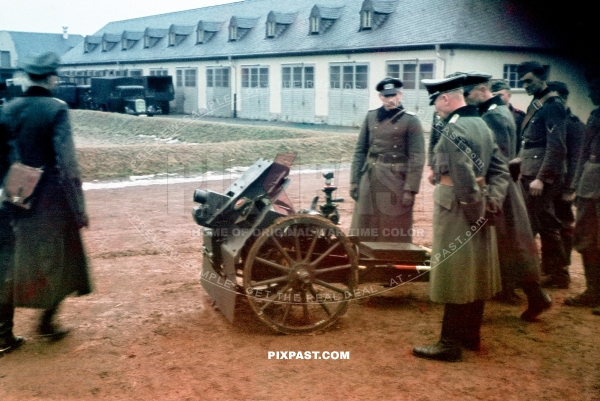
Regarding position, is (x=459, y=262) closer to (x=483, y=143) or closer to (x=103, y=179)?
(x=483, y=143)

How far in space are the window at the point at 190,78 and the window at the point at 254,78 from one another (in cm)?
372

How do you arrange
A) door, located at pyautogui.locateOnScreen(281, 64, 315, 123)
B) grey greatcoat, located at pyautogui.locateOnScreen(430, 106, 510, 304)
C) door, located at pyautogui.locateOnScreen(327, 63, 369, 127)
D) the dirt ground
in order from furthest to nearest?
door, located at pyautogui.locateOnScreen(281, 64, 315, 123) < door, located at pyautogui.locateOnScreen(327, 63, 369, 127) < grey greatcoat, located at pyautogui.locateOnScreen(430, 106, 510, 304) < the dirt ground

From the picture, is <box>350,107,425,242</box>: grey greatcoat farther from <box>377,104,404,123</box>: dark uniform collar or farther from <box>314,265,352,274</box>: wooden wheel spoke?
<box>314,265,352,274</box>: wooden wheel spoke

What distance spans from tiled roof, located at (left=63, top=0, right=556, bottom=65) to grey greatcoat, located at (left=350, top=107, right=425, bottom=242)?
4.43 metres

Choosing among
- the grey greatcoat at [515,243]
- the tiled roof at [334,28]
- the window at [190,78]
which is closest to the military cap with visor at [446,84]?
the grey greatcoat at [515,243]

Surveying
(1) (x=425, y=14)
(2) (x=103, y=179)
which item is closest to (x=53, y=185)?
(2) (x=103, y=179)

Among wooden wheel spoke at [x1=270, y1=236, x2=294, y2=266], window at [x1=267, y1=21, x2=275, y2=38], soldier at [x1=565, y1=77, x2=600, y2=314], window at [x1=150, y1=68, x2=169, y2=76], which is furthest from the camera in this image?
window at [x1=150, y1=68, x2=169, y2=76]

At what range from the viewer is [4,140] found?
12.4ft

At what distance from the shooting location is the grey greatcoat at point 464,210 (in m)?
3.42

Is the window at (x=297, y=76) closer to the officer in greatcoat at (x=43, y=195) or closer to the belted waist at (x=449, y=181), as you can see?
the officer in greatcoat at (x=43, y=195)

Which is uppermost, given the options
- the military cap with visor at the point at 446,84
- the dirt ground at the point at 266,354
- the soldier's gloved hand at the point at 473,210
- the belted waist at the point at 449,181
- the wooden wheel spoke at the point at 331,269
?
the military cap with visor at the point at 446,84

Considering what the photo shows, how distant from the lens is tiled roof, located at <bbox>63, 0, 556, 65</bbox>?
13844mm

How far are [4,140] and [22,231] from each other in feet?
1.94

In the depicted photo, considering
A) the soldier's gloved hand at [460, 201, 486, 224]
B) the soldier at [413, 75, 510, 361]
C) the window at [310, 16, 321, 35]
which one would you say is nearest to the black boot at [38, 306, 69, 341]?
the soldier at [413, 75, 510, 361]
